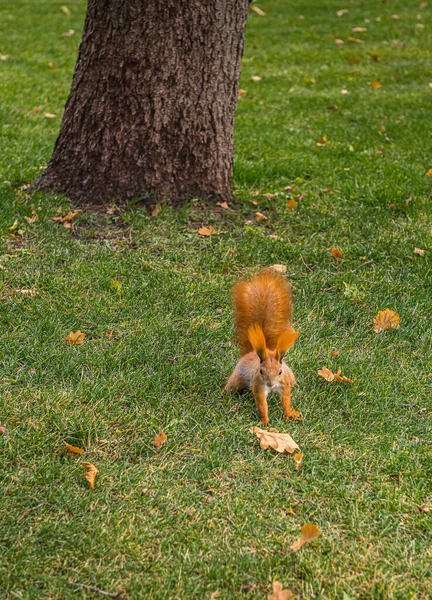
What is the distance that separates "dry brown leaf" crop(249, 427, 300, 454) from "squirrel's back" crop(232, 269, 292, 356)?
36cm

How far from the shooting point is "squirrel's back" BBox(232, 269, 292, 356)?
9.73ft

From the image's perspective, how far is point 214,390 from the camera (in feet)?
10.2

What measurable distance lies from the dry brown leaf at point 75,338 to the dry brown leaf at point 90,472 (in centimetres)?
90

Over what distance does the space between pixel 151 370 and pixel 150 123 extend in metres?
1.87

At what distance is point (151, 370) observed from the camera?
320 centimetres

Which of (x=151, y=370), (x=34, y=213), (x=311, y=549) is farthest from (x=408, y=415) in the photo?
(x=34, y=213)

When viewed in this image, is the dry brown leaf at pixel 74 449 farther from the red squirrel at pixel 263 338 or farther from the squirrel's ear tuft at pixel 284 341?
the squirrel's ear tuft at pixel 284 341

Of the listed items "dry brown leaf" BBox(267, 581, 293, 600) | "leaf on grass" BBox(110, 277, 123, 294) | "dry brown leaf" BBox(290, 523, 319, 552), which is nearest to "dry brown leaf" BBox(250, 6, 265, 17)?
"leaf on grass" BBox(110, 277, 123, 294)

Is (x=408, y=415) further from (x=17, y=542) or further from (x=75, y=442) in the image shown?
(x=17, y=542)

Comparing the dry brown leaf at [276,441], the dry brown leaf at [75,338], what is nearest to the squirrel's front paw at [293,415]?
the dry brown leaf at [276,441]

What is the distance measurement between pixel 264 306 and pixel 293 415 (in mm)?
461

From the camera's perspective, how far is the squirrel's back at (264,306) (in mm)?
2967

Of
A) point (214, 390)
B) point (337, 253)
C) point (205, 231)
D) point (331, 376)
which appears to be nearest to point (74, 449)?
point (214, 390)

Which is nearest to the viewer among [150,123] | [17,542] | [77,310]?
[17,542]
